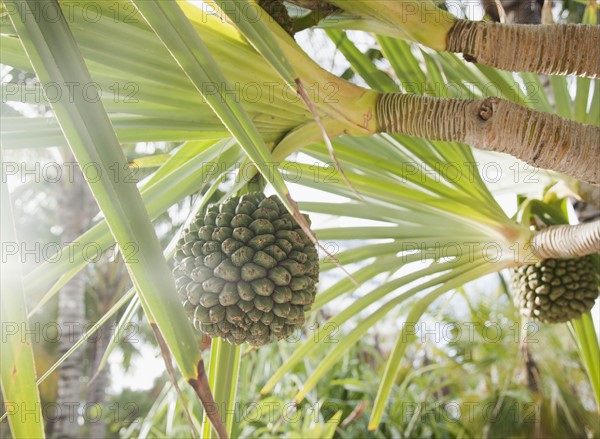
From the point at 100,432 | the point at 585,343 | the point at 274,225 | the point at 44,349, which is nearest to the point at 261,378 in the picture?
the point at 585,343

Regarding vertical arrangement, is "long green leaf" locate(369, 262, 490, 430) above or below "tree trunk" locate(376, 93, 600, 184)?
below

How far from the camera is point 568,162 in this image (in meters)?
0.60

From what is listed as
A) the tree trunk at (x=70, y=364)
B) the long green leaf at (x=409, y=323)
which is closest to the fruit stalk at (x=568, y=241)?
the long green leaf at (x=409, y=323)

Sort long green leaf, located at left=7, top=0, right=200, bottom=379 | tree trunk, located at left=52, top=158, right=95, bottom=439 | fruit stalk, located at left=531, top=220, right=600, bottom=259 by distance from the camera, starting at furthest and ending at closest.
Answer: tree trunk, located at left=52, top=158, right=95, bottom=439
fruit stalk, located at left=531, top=220, right=600, bottom=259
long green leaf, located at left=7, top=0, right=200, bottom=379

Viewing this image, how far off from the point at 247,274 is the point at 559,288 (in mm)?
637

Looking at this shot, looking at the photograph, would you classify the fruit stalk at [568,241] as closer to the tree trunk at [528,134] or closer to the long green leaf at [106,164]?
the tree trunk at [528,134]

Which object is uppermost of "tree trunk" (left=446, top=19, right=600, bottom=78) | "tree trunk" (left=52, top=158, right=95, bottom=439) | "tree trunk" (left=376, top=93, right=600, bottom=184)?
"tree trunk" (left=446, top=19, right=600, bottom=78)

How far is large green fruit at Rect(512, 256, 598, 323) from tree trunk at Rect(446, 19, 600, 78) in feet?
1.70

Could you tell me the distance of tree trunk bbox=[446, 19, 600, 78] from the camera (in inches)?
22.7

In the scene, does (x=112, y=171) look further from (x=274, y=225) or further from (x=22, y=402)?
(x=274, y=225)

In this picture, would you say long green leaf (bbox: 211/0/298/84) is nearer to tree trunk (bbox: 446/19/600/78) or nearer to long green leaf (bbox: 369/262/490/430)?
tree trunk (bbox: 446/19/600/78)

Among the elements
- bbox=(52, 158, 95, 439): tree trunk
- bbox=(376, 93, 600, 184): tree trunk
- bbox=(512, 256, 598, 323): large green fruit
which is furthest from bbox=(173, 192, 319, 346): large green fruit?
bbox=(52, 158, 95, 439): tree trunk

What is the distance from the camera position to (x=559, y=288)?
1.02 metres

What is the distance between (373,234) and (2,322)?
2.35 ft
